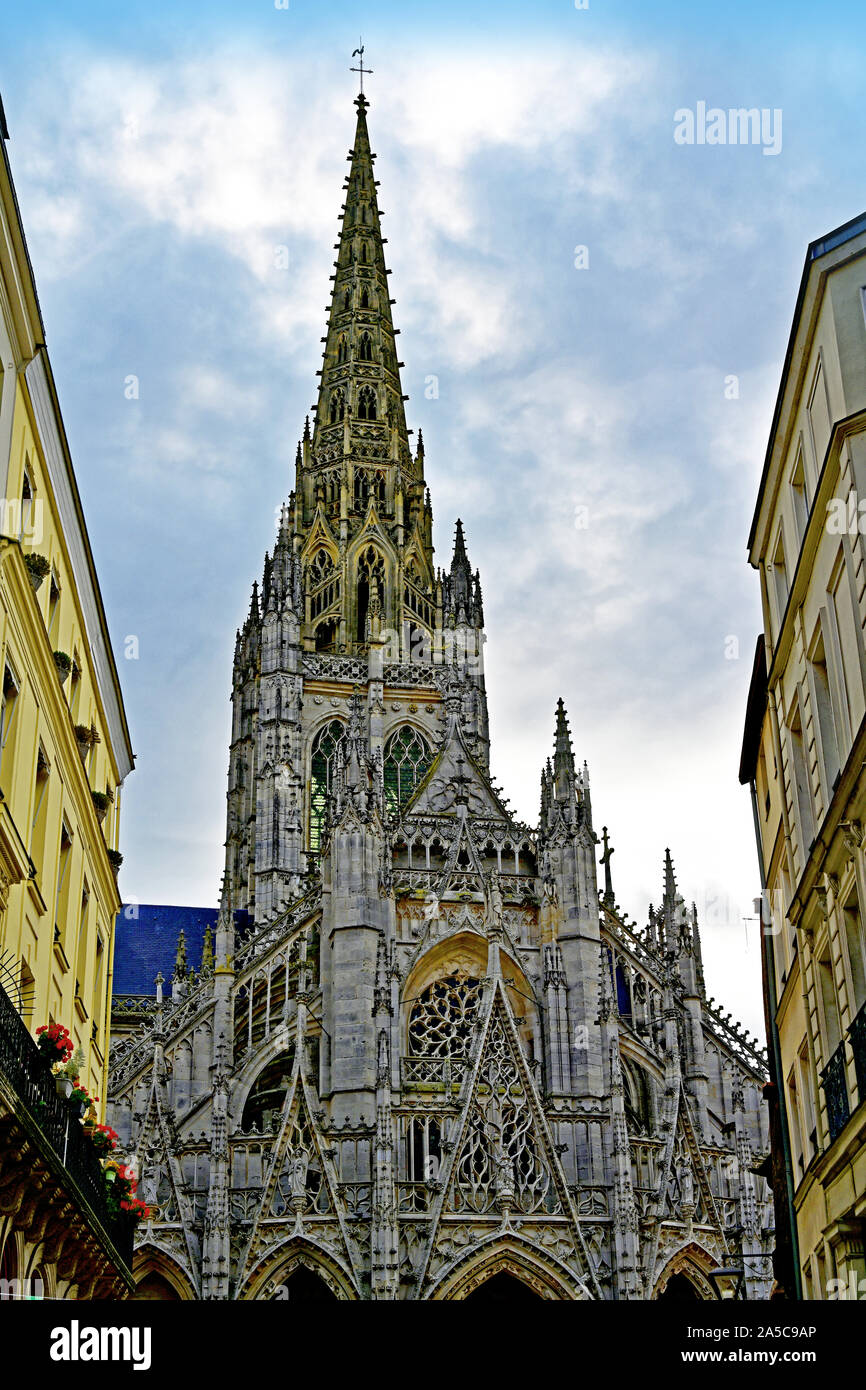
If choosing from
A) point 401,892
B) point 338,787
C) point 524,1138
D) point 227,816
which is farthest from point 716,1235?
point 227,816

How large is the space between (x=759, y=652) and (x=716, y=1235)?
760 inches

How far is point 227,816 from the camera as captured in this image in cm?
5956

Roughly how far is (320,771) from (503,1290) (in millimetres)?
23353

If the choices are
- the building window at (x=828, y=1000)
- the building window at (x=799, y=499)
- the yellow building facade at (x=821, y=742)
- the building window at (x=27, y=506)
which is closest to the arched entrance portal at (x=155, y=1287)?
the yellow building facade at (x=821, y=742)

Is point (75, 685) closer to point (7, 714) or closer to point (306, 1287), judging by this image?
point (7, 714)

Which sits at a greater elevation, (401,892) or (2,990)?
(401,892)

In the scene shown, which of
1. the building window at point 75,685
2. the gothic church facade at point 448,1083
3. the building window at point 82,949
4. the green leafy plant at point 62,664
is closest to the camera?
the green leafy plant at point 62,664

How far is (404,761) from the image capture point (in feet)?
191

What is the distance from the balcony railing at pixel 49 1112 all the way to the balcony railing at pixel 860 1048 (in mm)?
7845

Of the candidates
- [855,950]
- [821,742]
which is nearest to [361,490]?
[821,742]

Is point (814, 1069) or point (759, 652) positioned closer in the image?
point (814, 1069)

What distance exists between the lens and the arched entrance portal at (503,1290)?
37062 millimetres

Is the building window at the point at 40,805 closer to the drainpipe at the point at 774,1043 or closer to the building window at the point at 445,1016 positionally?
the drainpipe at the point at 774,1043
